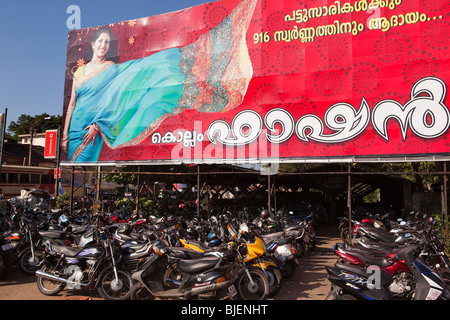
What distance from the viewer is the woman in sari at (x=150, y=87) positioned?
1176 cm

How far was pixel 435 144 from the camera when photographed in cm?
918

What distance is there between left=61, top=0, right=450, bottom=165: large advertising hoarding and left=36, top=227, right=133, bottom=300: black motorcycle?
20.8 feet

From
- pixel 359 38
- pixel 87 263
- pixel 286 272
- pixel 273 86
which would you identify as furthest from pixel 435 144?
pixel 87 263

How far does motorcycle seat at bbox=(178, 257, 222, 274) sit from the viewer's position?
5.00m

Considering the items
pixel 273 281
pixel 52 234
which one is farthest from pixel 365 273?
pixel 52 234

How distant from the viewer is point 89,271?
5539 millimetres

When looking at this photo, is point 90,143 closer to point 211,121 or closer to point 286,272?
point 211,121

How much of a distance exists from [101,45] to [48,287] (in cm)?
1146

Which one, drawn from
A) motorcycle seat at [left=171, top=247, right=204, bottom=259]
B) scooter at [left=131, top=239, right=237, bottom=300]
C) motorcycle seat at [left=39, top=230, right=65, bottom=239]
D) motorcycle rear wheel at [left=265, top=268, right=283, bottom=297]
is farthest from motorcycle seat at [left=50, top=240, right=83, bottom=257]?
motorcycle rear wheel at [left=265, top=268, right=283, bottom=297]

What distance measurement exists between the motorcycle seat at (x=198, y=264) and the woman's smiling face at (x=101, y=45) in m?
11.9

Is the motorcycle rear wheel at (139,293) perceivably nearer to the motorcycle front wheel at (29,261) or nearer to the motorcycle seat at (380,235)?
the motorcycle front wheel at (29,261)

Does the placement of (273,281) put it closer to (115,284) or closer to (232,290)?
(232,290)
